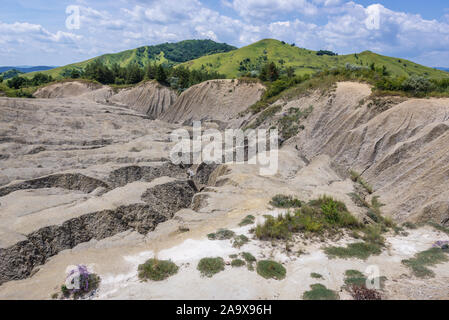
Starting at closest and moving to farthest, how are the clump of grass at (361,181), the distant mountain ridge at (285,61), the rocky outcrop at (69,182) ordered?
the rocky outcrop at (69,182) < the clump of grass at (361,181) < the distant mountain ridge at (285,61)

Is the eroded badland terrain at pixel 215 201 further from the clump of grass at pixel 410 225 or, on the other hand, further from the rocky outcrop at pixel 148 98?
the rocky outcrop at pixel 148 98

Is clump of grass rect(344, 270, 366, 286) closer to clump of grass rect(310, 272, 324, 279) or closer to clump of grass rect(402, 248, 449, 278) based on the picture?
clump of grass rect(310, 272, 324, 279)

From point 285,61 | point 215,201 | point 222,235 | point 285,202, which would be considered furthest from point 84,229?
point 285,61

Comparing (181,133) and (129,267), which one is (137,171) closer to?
(129,267)

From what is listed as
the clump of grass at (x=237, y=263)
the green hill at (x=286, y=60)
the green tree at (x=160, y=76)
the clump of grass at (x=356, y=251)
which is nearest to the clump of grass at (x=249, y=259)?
the clump of grass at (x=237, y=263)

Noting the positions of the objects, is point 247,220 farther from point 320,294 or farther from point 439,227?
point 439,227
